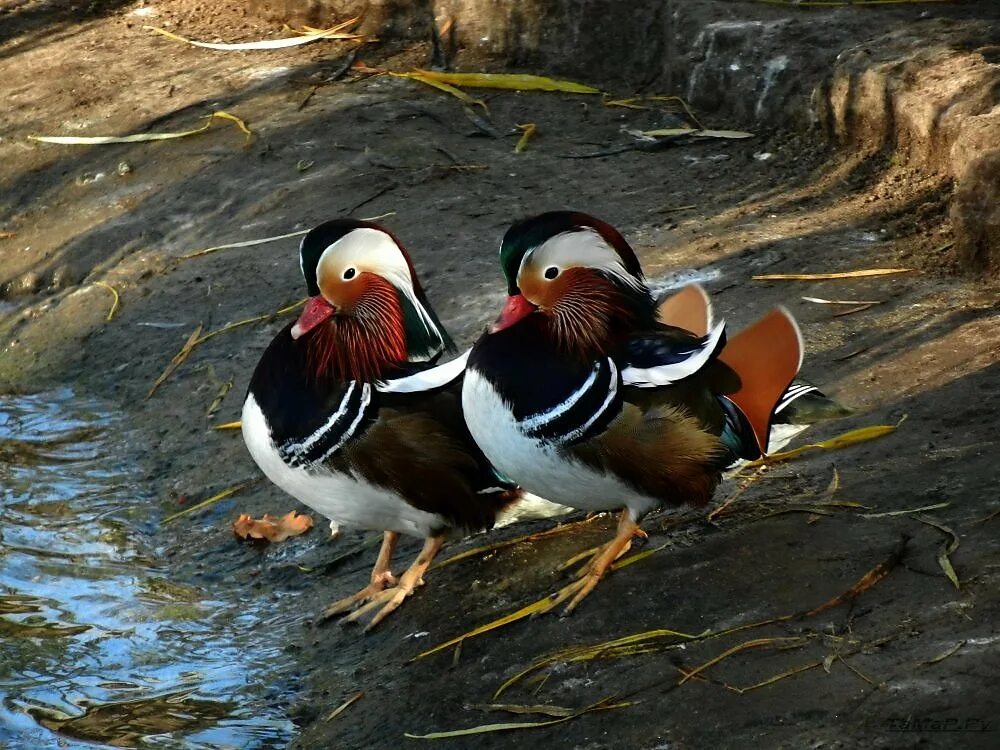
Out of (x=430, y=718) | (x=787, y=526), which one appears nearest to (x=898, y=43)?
(x=787, y=526)

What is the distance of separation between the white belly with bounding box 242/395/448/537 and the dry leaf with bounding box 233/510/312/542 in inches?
30.1

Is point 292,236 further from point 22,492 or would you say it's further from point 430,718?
point 430,718

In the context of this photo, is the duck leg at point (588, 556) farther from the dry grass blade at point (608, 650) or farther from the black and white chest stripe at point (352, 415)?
the black and white chest stripe at point (352, 415)

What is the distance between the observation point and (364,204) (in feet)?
21.3

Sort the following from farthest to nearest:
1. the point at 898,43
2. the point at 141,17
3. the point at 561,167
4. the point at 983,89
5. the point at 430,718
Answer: the point at 141,17
the point at 561,167
the point at 898,43
the point at 983,89
the point at 430,718

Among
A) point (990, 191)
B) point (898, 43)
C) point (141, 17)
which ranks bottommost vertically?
point (990, 191)

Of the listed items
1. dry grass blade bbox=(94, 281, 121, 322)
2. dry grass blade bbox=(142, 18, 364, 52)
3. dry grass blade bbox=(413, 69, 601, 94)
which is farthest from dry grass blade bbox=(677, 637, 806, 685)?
dry grass blade bbox=(142, 18, 364, 52)

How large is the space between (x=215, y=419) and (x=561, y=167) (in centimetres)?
214

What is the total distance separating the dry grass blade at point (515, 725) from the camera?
129 inches

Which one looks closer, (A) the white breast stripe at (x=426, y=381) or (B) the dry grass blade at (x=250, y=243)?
(A) the white breast stripe at (x=426, y=381)

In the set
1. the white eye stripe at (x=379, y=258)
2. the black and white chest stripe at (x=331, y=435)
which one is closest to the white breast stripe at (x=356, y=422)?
the black and white chest stripe at (x=331, y=435)

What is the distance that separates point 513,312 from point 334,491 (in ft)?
2.28

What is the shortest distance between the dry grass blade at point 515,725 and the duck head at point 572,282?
0.96 meters

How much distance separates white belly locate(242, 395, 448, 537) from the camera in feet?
12.9
